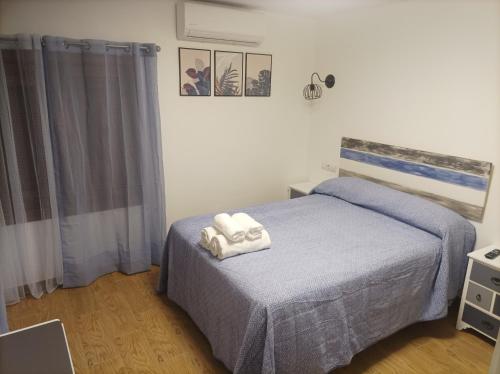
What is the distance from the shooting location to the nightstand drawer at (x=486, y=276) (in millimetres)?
2213

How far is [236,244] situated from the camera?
6.78ft

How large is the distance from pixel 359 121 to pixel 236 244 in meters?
2.00

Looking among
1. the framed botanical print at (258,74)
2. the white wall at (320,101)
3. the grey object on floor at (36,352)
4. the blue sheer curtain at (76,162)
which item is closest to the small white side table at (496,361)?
the grey object on floor at (36,352)

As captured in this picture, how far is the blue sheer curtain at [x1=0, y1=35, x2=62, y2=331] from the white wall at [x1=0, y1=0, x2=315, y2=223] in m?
0.27

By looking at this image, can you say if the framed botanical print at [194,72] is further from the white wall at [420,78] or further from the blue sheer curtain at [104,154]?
the white wall at [420,78]

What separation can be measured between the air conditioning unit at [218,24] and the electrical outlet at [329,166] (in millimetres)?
1428

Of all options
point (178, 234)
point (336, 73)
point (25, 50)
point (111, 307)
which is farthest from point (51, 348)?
point (336, 73)

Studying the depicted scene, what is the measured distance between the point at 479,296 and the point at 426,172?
1.00 metres

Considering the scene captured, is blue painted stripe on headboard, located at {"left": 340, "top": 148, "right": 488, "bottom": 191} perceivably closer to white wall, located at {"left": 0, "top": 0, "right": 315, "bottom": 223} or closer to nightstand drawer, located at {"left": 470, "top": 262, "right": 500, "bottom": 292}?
nightstand drawer, located at {"left": 470, "top": 262, "right": 500, "bottom": 292}

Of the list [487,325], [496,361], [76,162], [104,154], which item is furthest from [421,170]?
[76,162]

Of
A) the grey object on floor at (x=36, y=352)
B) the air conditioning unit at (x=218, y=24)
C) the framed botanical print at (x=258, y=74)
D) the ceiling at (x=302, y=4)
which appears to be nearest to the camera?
the grey object on floor at (x=36, y=352)

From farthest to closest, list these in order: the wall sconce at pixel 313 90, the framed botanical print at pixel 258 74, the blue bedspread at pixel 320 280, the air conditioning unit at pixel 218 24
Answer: the wall sconce at pixel 313 90, the framed botanical print at pixel 258 74, the air conditioning unit at pixel 218 24, the blue bedspread at pixel 320 280

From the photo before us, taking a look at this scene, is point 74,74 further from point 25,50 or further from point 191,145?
point 191,145

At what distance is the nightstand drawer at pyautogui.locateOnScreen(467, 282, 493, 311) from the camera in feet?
7.41
